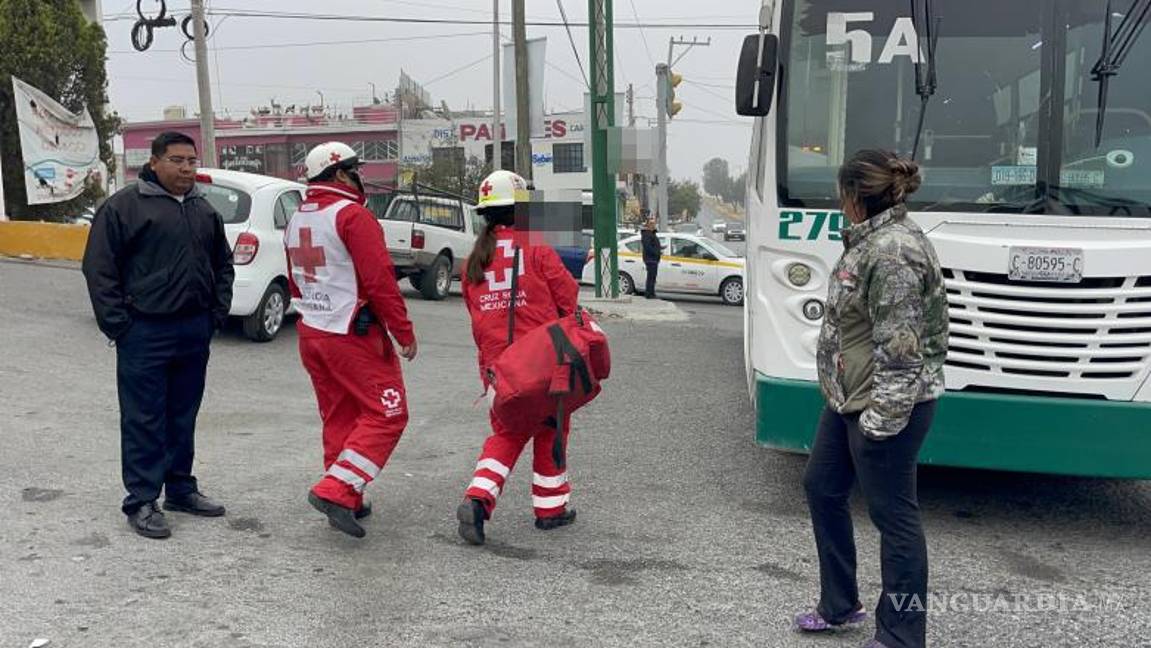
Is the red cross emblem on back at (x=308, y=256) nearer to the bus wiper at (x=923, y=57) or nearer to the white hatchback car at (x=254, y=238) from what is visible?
the bus wiper at (x=923, y=57)

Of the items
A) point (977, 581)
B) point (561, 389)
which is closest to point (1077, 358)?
point (977, 581)

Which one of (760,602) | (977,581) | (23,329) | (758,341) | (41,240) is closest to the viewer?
(760,602)

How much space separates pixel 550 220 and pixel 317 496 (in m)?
1.67

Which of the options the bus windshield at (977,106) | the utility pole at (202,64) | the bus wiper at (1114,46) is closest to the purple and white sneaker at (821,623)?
the bus windshield at (977,106)

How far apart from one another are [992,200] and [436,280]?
12509 mm

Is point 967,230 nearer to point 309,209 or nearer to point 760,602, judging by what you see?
point 760,602

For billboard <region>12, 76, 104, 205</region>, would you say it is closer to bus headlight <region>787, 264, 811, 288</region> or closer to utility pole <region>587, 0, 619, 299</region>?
utility pole <region>587, 0, 619, 299</region>

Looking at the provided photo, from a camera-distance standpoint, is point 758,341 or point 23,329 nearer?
point 758,341

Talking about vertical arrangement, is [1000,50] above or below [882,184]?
above

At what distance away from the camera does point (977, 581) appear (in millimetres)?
4527

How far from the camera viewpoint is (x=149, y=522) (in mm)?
4656

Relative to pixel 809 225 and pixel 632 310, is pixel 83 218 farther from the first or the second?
pixel 809 225

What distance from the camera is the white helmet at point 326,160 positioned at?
4.76 metres

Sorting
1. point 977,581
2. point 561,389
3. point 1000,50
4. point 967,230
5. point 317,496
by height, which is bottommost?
point 977,581
